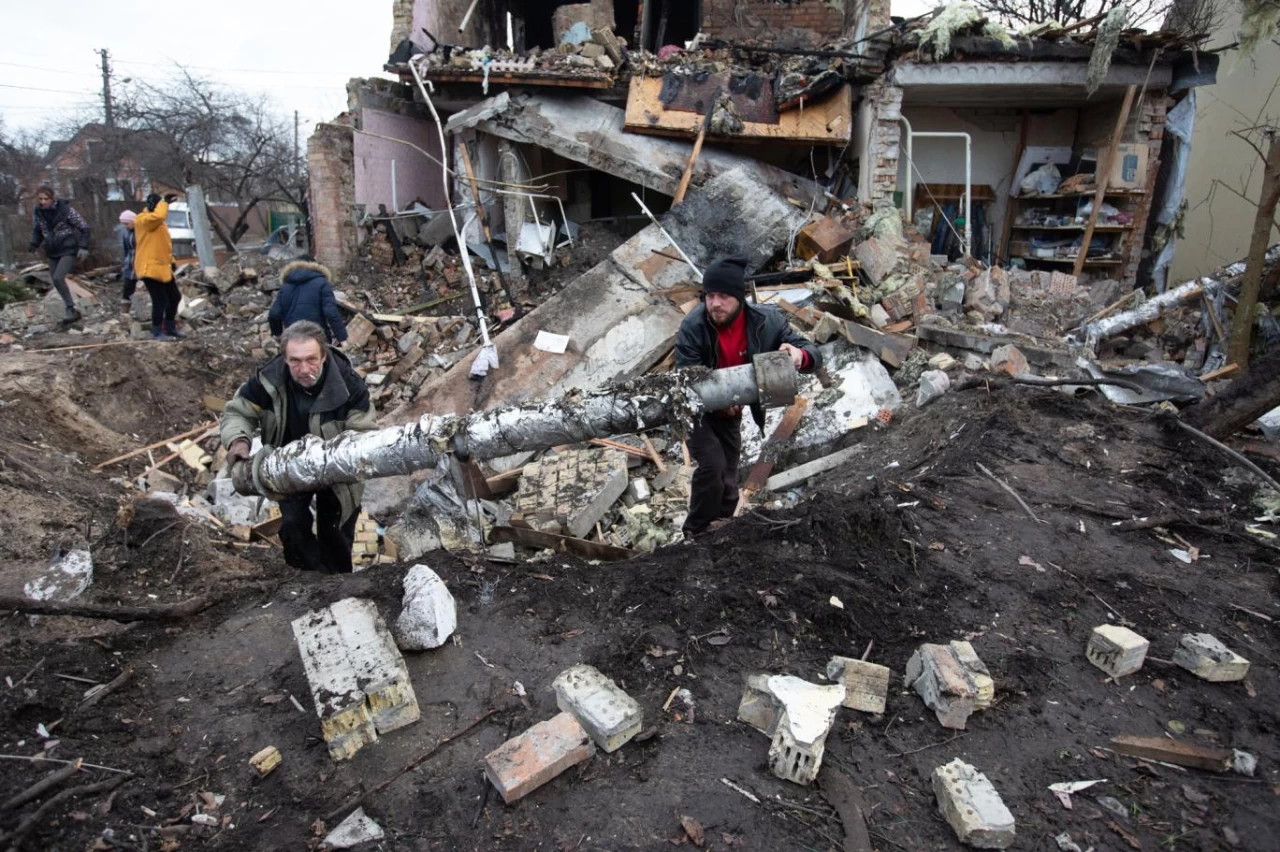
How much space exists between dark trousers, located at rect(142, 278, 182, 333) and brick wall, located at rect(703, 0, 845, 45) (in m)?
9.90

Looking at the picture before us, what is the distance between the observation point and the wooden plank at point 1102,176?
31.0 ft

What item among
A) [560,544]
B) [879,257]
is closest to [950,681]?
[560,544]

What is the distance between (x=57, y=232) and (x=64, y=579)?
8.59 m

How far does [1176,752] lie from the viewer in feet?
7.77

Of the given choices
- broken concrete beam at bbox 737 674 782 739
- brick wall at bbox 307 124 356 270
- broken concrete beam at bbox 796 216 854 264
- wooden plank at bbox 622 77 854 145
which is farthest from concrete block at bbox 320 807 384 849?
brick wall at bbox 307 124 356 270

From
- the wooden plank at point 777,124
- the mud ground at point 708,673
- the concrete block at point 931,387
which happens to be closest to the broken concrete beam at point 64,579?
the mud ground at point 708,673

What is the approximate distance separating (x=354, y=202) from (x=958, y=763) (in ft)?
39.7

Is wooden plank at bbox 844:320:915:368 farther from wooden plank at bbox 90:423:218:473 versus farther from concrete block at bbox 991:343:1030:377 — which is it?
→ wooden plank at bbox 90:423:218:473

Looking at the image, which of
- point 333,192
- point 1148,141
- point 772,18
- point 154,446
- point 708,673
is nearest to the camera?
point 708,673

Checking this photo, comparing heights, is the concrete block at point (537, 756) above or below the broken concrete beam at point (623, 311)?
below

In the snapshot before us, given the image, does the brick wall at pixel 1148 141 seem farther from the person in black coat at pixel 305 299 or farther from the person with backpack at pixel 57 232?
the person with backpack at pixel 57 232

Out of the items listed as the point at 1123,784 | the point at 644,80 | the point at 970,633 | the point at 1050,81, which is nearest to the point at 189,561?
the point at 970,633

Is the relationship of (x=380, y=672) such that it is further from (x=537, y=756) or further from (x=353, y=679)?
(x=537, y=756)

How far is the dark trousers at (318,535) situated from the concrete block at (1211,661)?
4.01 metres
